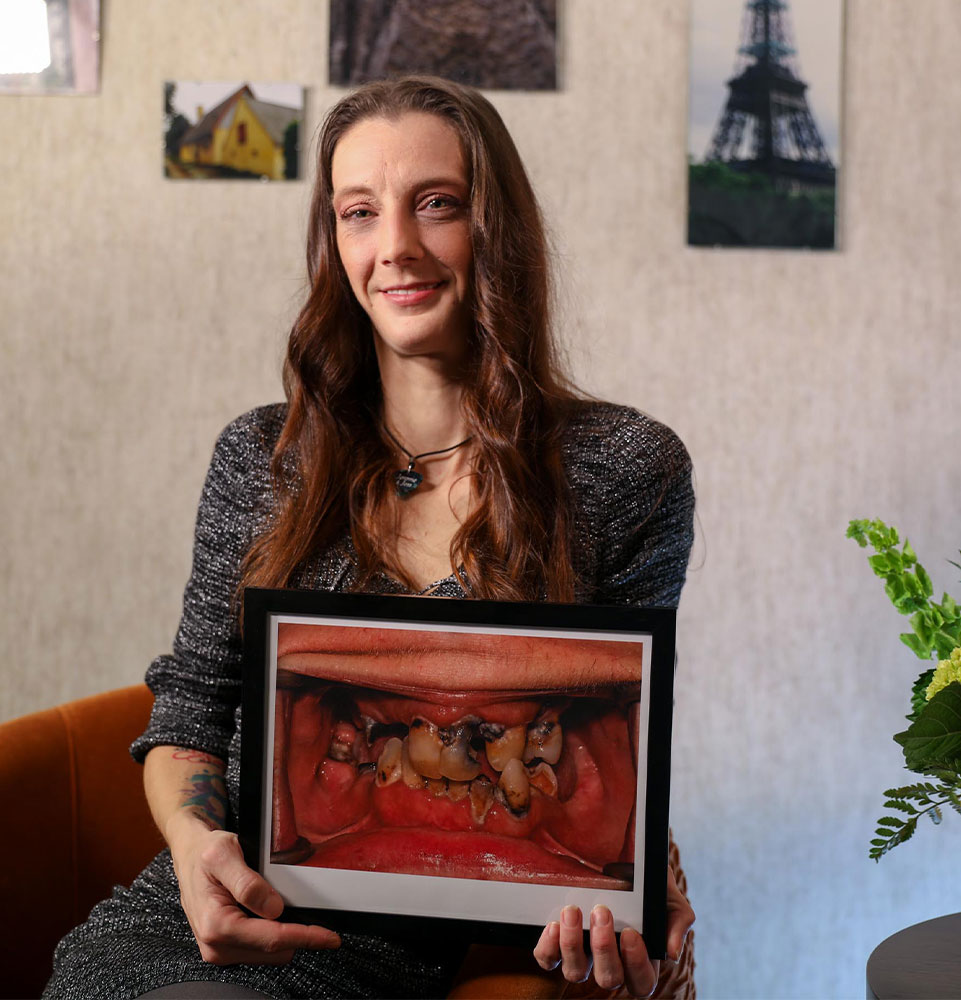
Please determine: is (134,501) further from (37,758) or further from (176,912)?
(176,912)

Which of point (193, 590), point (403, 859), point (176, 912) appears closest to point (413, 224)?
point (193, 590)

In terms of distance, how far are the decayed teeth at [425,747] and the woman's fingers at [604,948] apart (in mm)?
162

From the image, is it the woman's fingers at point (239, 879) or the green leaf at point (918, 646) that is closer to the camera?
the woman's fingers at point (239, 879)

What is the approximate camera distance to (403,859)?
33.1 inches

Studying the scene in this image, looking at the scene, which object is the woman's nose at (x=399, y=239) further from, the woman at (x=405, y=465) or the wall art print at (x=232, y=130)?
the wall art print at (x=232, y=130)

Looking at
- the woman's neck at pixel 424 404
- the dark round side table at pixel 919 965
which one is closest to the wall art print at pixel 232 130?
the woman's neck at pixel 424 404

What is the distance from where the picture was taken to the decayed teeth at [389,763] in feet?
2.75

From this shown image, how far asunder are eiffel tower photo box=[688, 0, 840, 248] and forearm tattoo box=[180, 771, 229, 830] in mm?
1169

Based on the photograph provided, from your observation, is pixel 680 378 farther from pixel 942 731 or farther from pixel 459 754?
pixel 459 754

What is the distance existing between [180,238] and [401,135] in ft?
2.73

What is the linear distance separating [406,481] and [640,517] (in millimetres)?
257

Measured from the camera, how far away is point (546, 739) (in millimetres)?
828

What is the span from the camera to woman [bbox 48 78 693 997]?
3.50 ft

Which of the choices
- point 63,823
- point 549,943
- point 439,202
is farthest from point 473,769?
point 63,823
